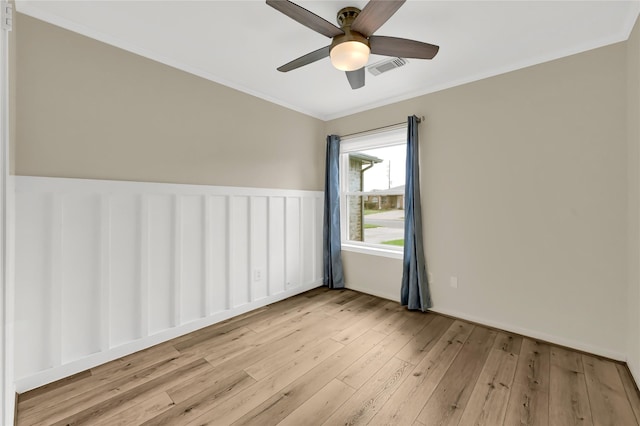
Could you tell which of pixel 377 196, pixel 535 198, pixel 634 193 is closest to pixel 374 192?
pixel 377 196

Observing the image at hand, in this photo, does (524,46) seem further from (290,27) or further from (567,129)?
(290,27)

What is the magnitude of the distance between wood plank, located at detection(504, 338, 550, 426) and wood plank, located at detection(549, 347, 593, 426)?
3 centimetres

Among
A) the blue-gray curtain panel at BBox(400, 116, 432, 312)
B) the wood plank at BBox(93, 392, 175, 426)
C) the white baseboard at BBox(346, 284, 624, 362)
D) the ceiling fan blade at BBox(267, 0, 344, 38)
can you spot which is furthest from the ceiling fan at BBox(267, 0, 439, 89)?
the white baseboard at BBox(346, 284, 624, 362)

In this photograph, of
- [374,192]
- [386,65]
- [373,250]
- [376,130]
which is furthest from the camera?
[374,192]

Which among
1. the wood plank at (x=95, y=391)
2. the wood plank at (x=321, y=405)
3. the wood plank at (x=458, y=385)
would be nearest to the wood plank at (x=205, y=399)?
the wood plank at (x=95, y=391)

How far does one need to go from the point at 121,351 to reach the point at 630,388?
11.8 ft

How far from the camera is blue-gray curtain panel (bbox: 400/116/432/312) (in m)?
3.01

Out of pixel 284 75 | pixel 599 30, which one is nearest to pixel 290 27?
pixel 284 75

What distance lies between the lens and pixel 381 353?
2225 millimetres

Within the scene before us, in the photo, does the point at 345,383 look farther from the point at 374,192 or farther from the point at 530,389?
the point at 374,192

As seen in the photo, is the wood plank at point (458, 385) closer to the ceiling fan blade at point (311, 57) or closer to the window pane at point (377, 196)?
the window pane at point (377, 196)

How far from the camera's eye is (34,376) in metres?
1.80

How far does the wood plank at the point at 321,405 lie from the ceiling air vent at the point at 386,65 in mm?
2608

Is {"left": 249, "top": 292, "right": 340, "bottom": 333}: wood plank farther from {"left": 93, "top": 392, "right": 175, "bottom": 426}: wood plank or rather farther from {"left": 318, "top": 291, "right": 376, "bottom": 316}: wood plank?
{"left": 93, "top": 392, "right": 175, "bottom": 426}: wood plank
